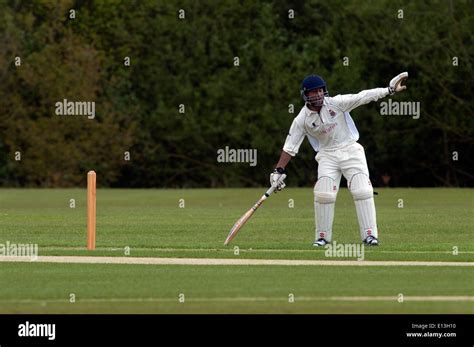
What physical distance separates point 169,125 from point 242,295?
137ft

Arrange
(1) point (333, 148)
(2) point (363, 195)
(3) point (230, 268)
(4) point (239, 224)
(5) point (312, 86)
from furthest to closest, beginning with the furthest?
1. (4) point (239, 224)
2. (1) point (333, 148)
3. (2) point (363, 195)
4. (5) point (312, 86)
5. (3) point (230, 268)

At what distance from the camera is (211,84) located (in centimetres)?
5656

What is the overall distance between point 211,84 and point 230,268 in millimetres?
38236

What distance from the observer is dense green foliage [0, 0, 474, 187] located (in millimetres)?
53969

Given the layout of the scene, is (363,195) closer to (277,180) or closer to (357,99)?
(277,180)

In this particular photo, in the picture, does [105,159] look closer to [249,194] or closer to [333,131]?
[249,194]

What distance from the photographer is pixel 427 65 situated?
5347 cm

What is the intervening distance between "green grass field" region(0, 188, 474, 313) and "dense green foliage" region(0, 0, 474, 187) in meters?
17.3

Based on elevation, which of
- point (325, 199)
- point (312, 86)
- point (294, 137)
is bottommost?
point (325, 199)

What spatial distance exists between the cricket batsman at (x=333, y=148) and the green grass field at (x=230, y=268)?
69cm

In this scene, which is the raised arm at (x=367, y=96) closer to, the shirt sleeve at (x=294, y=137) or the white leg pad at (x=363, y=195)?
the shirt sleeve at (x=294, y=137)

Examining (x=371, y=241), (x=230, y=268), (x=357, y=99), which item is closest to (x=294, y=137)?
(x=357, y=99)

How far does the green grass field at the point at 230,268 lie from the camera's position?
15.2 metres
